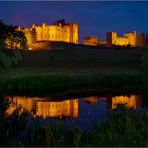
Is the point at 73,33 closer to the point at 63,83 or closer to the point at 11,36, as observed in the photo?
the point at 63,83

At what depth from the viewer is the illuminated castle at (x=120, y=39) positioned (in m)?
127

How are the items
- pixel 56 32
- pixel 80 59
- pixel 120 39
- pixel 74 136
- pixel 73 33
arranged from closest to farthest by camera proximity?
pixel 74 136
pixel 80 59
pixel 56 32
pixel 73 33
pixel 120 39

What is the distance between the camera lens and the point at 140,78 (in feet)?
133

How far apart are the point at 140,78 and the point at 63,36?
89.1m

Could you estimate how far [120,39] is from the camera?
427 ft

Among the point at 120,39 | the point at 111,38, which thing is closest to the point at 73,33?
the point at 111,38

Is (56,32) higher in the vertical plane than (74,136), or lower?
higher

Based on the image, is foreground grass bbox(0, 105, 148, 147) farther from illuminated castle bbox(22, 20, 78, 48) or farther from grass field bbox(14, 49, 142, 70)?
illuminated castle bbox(22, 20, 78, 48)

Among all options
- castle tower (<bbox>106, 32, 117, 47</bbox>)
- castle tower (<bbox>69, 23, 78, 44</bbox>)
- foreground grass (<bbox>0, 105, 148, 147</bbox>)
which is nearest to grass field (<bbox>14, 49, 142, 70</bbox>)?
foreground grass (<bbox>0, 105, 148, 147</bbox>)

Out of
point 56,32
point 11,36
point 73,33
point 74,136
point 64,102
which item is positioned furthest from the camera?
point 73,33

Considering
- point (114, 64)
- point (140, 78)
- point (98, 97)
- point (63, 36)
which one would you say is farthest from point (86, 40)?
point (98, 97)

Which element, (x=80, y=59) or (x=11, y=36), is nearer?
(x=11, y=36)

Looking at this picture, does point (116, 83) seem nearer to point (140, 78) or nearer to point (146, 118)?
point (140, 78)

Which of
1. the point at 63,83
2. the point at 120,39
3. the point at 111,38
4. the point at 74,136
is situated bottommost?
the point at 74,136
